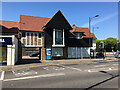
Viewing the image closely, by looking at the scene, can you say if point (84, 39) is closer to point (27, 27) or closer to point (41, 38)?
point (41, 38)

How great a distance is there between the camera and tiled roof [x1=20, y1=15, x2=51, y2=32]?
20634 millimetres

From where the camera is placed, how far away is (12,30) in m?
21.6

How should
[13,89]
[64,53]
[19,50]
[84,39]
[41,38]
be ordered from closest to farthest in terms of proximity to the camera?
[13,89]
[19,50]
[41,38]
[64,53]
[84,39]

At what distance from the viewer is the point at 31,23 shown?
2227 centimetres

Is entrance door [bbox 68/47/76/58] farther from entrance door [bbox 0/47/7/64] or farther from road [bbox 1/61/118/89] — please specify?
road [bbox 1/61/118/89]

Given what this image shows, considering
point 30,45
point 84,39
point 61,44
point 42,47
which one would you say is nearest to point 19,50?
point 30,45

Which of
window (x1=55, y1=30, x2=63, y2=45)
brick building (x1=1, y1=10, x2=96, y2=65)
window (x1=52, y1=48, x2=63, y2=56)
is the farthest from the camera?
window (x1=52, y1=48, x2=63, y2=56)

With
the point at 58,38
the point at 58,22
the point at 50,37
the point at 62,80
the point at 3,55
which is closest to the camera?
the point at 62,80

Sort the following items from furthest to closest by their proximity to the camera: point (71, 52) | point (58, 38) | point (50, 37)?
point (71, 52) → point (58, 38) → point (50, 37)

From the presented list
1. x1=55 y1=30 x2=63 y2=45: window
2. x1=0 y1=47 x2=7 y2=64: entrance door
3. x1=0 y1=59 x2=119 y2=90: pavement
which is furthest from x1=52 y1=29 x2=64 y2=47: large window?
x1=0 y1=59 x2=119 y2=90: pavement

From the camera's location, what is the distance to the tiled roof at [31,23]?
20.6 metres

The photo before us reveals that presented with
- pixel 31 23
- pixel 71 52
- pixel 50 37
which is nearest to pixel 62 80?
pixel 50 37

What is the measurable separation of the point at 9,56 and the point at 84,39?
16.1 m

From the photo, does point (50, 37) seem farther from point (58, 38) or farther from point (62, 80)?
point (62, 80)
